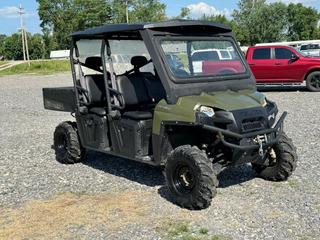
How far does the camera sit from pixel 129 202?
5.84m

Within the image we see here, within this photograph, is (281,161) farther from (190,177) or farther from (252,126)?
(190,177)

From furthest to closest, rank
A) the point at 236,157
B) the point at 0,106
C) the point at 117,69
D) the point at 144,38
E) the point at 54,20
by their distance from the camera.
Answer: the point at 54,20
the point at 0,106
the point at 117,69
the point at 144,38
the point at 236,157

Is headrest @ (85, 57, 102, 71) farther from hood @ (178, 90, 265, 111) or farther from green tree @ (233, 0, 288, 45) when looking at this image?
green tree @ (233, 0, 288, 45)

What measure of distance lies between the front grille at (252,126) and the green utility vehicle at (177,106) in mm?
12

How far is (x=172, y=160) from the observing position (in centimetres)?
561

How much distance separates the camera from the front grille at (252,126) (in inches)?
215

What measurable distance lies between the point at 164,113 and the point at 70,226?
165cm

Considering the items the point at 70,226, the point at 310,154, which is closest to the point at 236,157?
the point at 70,226

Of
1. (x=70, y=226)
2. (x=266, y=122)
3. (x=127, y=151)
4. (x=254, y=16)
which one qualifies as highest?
(x=254, y=16)

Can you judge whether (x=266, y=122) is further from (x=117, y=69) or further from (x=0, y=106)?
(x=0, y=106)

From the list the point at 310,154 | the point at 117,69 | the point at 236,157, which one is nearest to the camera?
the point at 236,157

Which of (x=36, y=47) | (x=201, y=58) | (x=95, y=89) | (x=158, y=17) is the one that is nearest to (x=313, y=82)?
(x=95, y=89)

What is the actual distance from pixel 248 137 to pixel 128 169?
244 centimetres

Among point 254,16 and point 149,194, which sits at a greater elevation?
point 254,16
